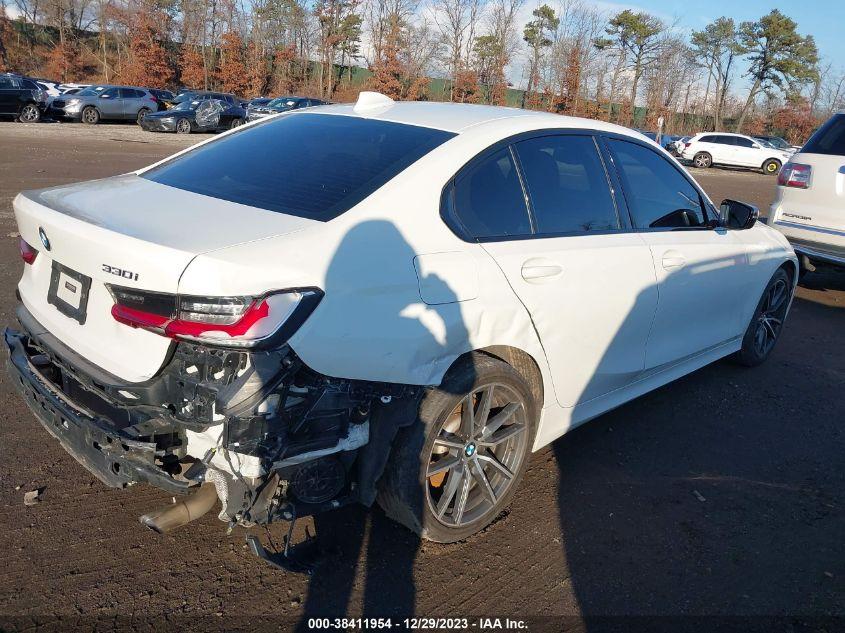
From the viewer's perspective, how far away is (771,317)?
572 cm

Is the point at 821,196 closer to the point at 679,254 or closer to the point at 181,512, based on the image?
the point at 679,254

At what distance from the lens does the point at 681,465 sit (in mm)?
4105

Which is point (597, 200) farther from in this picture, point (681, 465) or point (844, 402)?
point (844, 402)

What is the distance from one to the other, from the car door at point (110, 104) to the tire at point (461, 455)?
101 ft

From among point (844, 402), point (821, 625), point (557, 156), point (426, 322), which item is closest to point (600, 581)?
point (821, 625)

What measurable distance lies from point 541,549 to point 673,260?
1874 mm

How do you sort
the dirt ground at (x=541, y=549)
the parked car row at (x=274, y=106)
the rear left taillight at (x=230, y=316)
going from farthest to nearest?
the parked car row at (x=274, y=106) < the dirt ground at (x=541, y=549) < the rear left taillight at (x=230, y=316)

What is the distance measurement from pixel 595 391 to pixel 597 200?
3.33 ft

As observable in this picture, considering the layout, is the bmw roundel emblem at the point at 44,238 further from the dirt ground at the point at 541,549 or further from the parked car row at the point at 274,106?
the parked car row at the point at 274,106

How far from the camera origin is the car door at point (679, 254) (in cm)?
411

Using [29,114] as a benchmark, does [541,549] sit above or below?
above

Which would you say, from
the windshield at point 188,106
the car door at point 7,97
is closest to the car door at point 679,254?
the windshield at point 188,106

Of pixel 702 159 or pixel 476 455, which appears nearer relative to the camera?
pixel 476 455

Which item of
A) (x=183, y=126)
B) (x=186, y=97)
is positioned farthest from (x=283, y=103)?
(x=183, y=126)
